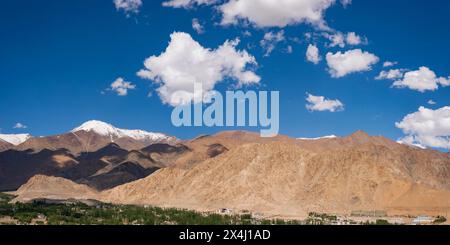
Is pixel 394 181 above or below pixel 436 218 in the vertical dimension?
above

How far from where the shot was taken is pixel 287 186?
15950 centimetres

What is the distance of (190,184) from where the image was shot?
176 metres

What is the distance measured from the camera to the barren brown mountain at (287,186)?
139500 millimetres

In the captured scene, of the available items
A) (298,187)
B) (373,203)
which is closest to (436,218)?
(373,203)

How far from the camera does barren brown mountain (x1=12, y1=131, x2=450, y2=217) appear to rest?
139500mm
